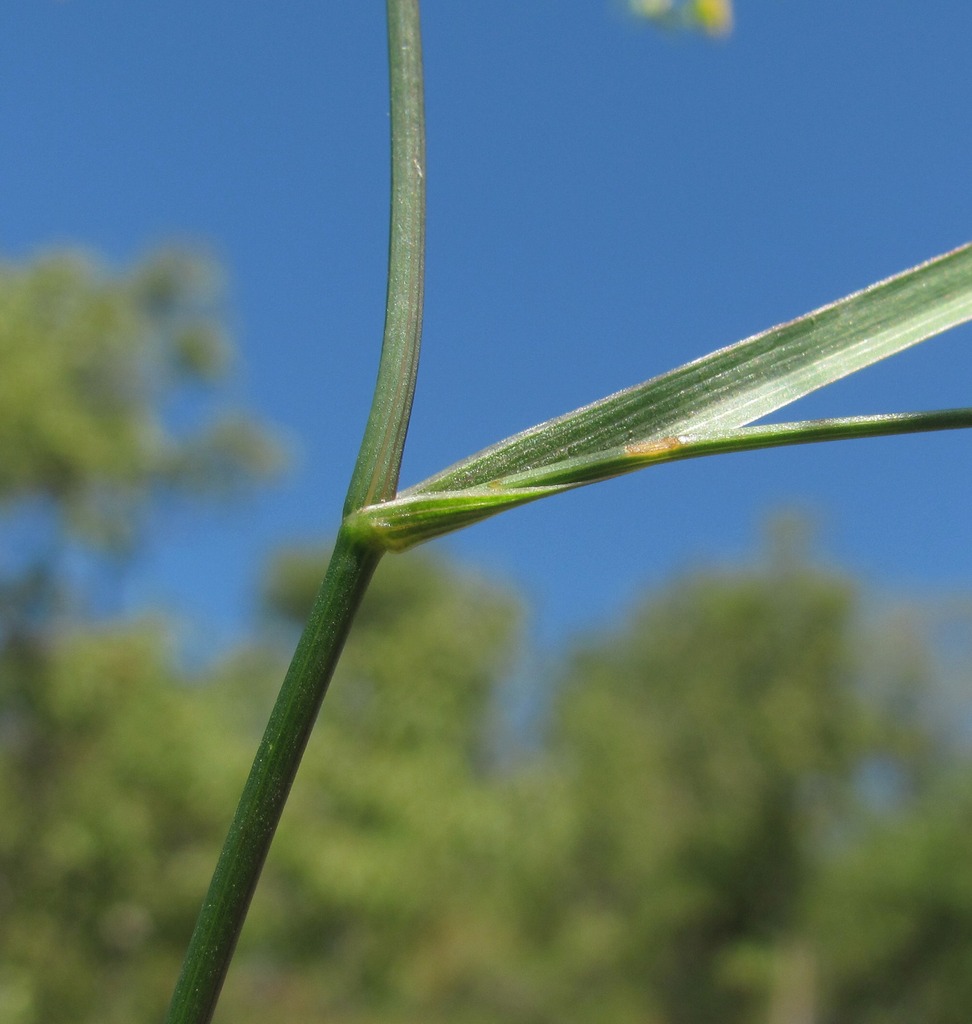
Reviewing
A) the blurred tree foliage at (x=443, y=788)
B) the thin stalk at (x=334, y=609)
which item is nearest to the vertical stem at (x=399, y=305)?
the thin stalk at (x=334, y=609)

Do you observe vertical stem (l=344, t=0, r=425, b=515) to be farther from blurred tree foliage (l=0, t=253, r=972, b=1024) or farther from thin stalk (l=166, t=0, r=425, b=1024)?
blurred tree foliage (l=0, t=253, r=972, b=1024)

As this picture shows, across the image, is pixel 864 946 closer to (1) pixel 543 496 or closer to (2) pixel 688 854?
(2) pixel 688 854

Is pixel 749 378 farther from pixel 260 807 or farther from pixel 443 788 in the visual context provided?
pixel 443 788

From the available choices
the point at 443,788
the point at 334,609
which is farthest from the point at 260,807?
the point at 443,788

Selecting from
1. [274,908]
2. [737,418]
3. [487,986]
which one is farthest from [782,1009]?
[737,418]

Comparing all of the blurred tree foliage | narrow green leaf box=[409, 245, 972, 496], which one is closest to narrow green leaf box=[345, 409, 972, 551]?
narrow green leaf box=[409, 245, 972, 496]

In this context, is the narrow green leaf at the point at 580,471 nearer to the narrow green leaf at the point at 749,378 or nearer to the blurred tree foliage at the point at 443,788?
the narrow green leaf at the point at 749,378
